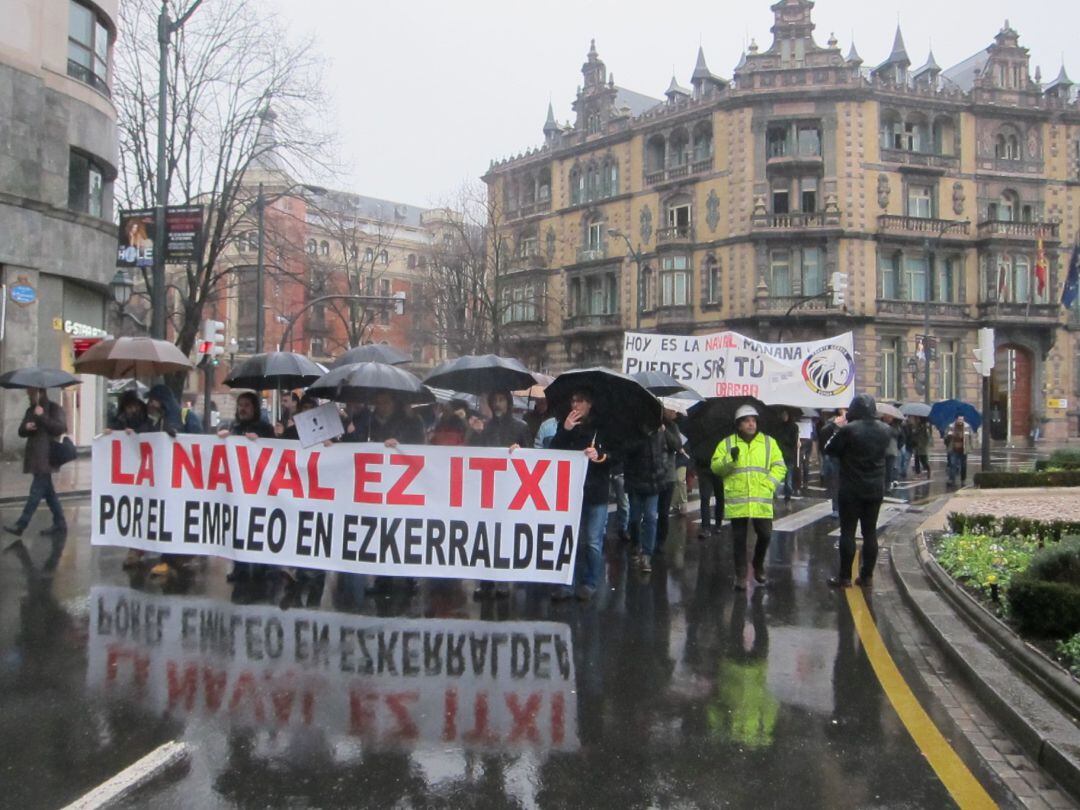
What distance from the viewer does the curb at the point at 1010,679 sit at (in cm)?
454

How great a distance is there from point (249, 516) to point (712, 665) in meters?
4.63

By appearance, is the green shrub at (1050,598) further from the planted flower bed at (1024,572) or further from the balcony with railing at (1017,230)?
the balcony with railing at (1017,230)

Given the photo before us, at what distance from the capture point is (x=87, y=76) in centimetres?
2577

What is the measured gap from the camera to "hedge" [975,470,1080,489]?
1812 centimetres

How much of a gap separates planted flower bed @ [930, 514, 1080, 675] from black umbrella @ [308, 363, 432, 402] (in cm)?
526

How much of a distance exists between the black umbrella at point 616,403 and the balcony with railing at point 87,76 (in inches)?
886

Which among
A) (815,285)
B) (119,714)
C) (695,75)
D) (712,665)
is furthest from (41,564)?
(695,75)

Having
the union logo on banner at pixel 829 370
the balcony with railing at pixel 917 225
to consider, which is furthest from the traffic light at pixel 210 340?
the balcony with railing at pixel 917 225

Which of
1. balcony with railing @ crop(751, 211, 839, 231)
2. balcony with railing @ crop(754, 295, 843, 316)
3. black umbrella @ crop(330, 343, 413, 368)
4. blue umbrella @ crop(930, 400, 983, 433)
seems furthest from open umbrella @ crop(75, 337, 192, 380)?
balcony with railing @ crop(751, 211, 839, 231)

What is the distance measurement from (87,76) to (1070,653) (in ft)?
91.1

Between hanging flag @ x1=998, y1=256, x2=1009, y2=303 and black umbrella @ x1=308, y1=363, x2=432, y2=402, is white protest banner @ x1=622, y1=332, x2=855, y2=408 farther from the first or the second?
hanging flag @ x1=998, y1=256, x2=1009, y2=303

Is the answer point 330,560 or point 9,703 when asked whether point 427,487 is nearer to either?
point 330,560

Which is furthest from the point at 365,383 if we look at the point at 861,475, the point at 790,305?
the point at 790,305

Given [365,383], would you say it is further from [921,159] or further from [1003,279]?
[1003,279]
